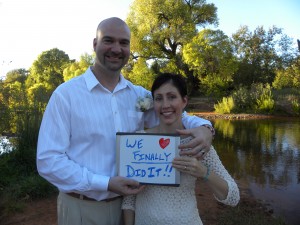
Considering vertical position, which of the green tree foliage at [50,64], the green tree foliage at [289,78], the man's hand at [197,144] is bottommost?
the man's hand at [197,144]

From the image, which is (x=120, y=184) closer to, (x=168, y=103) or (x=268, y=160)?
(x=168, y=103)

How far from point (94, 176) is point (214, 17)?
2669 centimetres

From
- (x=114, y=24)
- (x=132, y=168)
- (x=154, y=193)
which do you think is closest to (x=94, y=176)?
(x=132, y=168)

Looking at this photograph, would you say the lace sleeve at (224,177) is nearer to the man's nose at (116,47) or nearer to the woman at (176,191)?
the woman at (176,191)

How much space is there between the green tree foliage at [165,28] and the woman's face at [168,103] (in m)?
23.1

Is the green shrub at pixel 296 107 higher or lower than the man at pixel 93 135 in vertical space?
lower

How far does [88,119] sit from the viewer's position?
1912mm

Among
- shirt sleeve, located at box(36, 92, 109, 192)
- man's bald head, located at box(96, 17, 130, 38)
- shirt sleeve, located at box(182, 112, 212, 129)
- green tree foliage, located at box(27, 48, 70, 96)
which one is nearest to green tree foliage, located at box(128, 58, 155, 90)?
shirt sleeve, located at box(182, 112, 212, 129)

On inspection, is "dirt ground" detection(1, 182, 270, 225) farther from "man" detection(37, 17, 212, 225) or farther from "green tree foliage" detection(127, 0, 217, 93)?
"green tree foliage" detection(127, 0, 217, 93)

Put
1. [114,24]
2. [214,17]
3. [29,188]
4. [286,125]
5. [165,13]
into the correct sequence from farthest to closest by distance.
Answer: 1. [214,17]
2. [165,13]
3. [286,125]
4. [29,188]
5. [114,24]

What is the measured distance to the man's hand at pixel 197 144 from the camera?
5.98 ft

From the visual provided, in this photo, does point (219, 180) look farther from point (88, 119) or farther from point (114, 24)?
point (114, 24)

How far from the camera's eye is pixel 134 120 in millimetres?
2139

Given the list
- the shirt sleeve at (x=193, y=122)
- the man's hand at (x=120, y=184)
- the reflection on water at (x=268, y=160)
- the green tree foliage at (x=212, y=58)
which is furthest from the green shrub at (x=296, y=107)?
the man's hand at (x=120, y=184)
